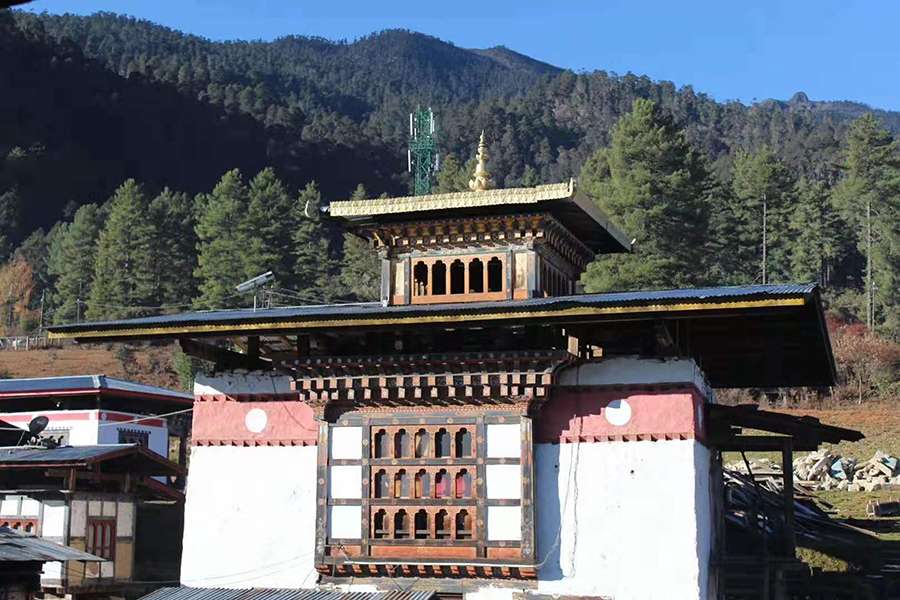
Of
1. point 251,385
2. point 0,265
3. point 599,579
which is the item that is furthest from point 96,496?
point 0,265

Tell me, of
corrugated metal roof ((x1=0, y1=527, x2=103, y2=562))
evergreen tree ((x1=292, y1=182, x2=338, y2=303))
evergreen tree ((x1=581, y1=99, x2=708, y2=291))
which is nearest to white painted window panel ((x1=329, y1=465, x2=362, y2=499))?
corrugated metal roof ((x1=0, y1=527, x2=103, y2=562))

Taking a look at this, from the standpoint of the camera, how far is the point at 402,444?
978 inches

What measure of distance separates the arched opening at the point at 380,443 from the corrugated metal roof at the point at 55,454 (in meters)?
12.7

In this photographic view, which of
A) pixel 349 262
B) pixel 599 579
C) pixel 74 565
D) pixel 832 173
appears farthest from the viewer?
pixel 832 173

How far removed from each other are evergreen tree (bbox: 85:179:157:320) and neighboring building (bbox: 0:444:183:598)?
5342cm

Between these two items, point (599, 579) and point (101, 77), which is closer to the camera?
point (599, 579)

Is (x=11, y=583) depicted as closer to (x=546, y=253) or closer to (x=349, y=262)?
(x=546, y=253)

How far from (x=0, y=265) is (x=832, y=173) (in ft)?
303

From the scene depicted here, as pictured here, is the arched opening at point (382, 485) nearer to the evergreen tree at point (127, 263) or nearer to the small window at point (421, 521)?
the small window at point (421, 521)

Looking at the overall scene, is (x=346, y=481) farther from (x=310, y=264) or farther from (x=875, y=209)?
(x=875, y=209)

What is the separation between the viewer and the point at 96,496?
37.0 m

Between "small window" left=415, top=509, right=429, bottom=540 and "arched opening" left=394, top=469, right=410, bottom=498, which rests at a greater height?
"arched opening" left=394, top=469, right=410, bottom=498

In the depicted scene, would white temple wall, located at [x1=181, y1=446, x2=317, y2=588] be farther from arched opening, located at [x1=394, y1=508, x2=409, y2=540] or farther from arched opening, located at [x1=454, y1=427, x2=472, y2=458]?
arched opening, located at [x1=454, y1=427, x2=472, y2=458]

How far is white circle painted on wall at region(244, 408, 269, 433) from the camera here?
26000mm
